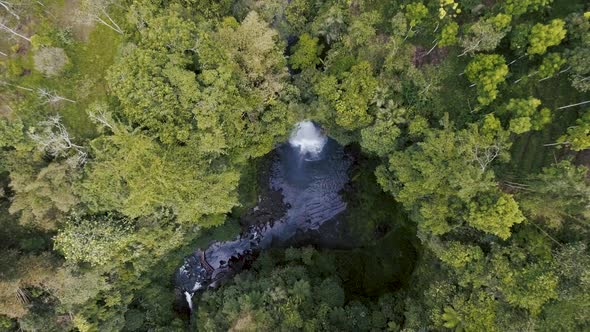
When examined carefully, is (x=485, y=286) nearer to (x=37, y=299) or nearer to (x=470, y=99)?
(x=470, y=99)

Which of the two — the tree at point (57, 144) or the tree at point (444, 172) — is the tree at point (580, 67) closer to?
the tree at point (444, 172)

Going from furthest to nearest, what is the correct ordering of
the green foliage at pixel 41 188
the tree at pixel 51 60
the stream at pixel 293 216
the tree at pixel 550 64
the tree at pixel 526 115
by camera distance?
the stream at pixel 293 216, the tree at pixel 51 60, the green foliage at pixel 41 188, the tree at pixel 550 64, the tree at pixel 526 115

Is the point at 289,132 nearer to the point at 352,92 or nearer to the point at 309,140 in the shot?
the point at 352,92

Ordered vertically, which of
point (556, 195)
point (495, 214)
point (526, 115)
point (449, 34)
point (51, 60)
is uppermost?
point (51, 60)

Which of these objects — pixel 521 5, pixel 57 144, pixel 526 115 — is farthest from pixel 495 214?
pixel 57 144

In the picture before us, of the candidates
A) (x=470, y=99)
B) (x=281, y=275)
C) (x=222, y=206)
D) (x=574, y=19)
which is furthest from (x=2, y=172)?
(x=574, y=19)

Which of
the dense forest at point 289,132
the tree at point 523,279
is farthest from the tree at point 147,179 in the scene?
the tree at point 523,279
